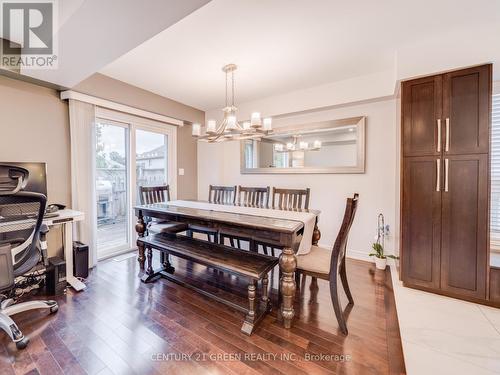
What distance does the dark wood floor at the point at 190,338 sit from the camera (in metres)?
1.38

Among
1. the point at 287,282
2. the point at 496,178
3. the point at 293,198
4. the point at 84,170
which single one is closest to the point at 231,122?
the point at 293,198

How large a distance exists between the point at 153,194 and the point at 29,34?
196 cm

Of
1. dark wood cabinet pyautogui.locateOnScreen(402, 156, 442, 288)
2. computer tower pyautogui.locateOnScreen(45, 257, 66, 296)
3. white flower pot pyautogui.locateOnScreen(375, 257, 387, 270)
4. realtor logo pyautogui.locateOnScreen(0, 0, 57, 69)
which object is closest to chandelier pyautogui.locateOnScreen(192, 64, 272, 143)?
realtor logo pyautogui.locateOnScreen(0, 0, 57, 69)

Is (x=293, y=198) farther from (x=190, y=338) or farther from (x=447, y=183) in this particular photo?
(x=190, y=338)

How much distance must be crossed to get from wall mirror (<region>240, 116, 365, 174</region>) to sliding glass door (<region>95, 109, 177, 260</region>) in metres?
1.66

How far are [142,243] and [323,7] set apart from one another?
2.79 metres

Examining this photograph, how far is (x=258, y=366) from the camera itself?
1.38 m

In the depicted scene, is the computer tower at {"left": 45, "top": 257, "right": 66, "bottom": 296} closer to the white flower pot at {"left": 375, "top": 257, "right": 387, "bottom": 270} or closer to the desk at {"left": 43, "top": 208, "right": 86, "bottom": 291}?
the desk at {"left": 43, "top": 208, "right": 86, "bottom": 291}

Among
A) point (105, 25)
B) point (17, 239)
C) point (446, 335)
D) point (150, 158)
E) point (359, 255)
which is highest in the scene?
point (105, 25)

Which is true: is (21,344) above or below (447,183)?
below

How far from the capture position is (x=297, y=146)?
3611 millimetres

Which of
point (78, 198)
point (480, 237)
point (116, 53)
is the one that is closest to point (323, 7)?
point (116, 53)

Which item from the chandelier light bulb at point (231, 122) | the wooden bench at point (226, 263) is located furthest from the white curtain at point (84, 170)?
the chandelier light bulb at point (231, 122)

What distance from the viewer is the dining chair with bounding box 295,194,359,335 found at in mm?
1604
